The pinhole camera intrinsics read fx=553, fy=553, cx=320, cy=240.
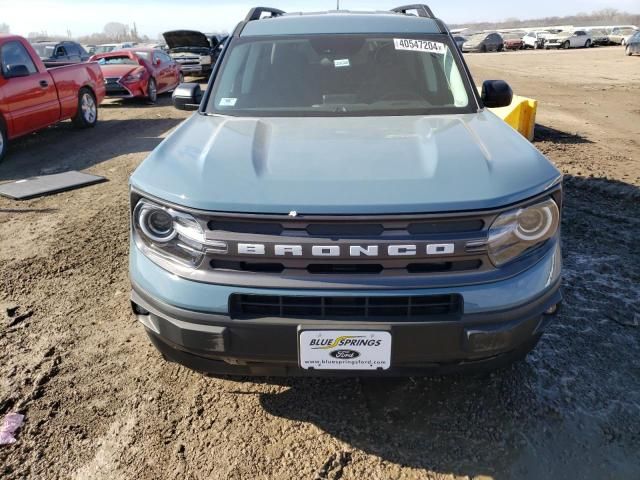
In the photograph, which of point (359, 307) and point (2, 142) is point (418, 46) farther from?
point (2, 142)

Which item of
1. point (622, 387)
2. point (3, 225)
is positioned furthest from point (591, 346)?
point (3, 225)

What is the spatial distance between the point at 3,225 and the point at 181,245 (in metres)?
3.99

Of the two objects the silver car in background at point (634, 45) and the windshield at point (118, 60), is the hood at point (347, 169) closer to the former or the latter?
the windshield at point (118, 60)

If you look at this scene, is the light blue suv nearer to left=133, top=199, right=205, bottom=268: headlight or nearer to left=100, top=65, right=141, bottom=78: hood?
left=133, top=199, right=205, bottom=268: headlight

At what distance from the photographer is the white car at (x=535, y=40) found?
48.3 metres

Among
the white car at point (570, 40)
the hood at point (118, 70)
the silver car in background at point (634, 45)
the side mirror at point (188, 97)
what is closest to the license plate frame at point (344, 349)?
the side mirror at point (188, 97)

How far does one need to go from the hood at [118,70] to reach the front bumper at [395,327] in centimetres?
1240

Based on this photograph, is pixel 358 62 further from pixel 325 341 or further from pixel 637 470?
pixel 637 470

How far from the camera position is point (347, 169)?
7.64 feet

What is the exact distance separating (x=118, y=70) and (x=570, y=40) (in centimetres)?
4414

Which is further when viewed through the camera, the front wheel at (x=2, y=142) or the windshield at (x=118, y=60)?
the windshield at (x=118, y=60)

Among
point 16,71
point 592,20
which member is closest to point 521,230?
point 16,71

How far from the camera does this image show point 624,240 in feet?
15.2

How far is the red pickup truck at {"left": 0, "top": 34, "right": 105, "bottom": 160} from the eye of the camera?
7.77m
